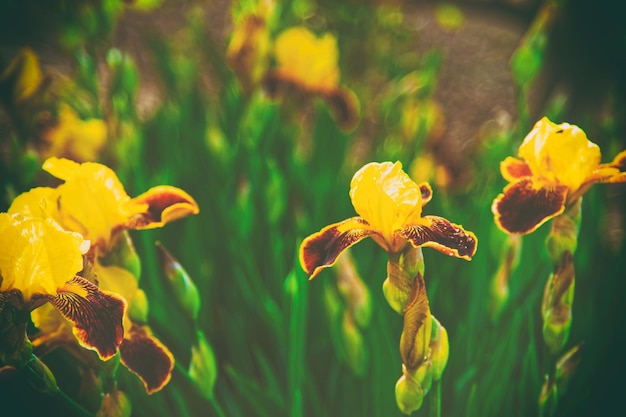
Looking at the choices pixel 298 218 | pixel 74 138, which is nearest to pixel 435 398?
pixel 298 218

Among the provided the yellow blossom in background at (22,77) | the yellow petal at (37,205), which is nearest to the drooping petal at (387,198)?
the yellow petal at (37,205)

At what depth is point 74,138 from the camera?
1.32m

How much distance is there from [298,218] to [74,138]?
54 cm

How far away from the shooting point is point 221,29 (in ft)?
10.3

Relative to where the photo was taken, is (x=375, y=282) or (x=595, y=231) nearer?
(x=375, y=282)

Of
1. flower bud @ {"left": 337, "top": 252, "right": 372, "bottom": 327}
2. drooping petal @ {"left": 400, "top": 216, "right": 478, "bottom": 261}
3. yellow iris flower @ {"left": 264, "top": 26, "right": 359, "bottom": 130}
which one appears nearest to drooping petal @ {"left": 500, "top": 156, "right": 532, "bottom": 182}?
drooping petal @ {"left": 400, "top": 216, "right": 478, "bottom": 261}

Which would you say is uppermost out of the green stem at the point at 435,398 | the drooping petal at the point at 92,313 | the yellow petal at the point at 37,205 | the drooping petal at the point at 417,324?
the drooping petal at the point at 417,324

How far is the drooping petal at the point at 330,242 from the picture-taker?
0.59 m

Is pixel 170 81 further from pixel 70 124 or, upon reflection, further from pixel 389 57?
pixel 389 57

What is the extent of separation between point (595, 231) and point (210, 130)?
0.89 meters

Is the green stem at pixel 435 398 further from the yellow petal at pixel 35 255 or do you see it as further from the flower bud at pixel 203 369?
the yellow petal at pixel 35 255

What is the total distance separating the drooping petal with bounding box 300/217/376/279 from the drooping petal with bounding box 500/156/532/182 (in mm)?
202

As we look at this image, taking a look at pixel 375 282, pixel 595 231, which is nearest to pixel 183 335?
pixel 375 282

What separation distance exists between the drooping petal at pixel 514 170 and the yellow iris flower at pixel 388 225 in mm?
141
